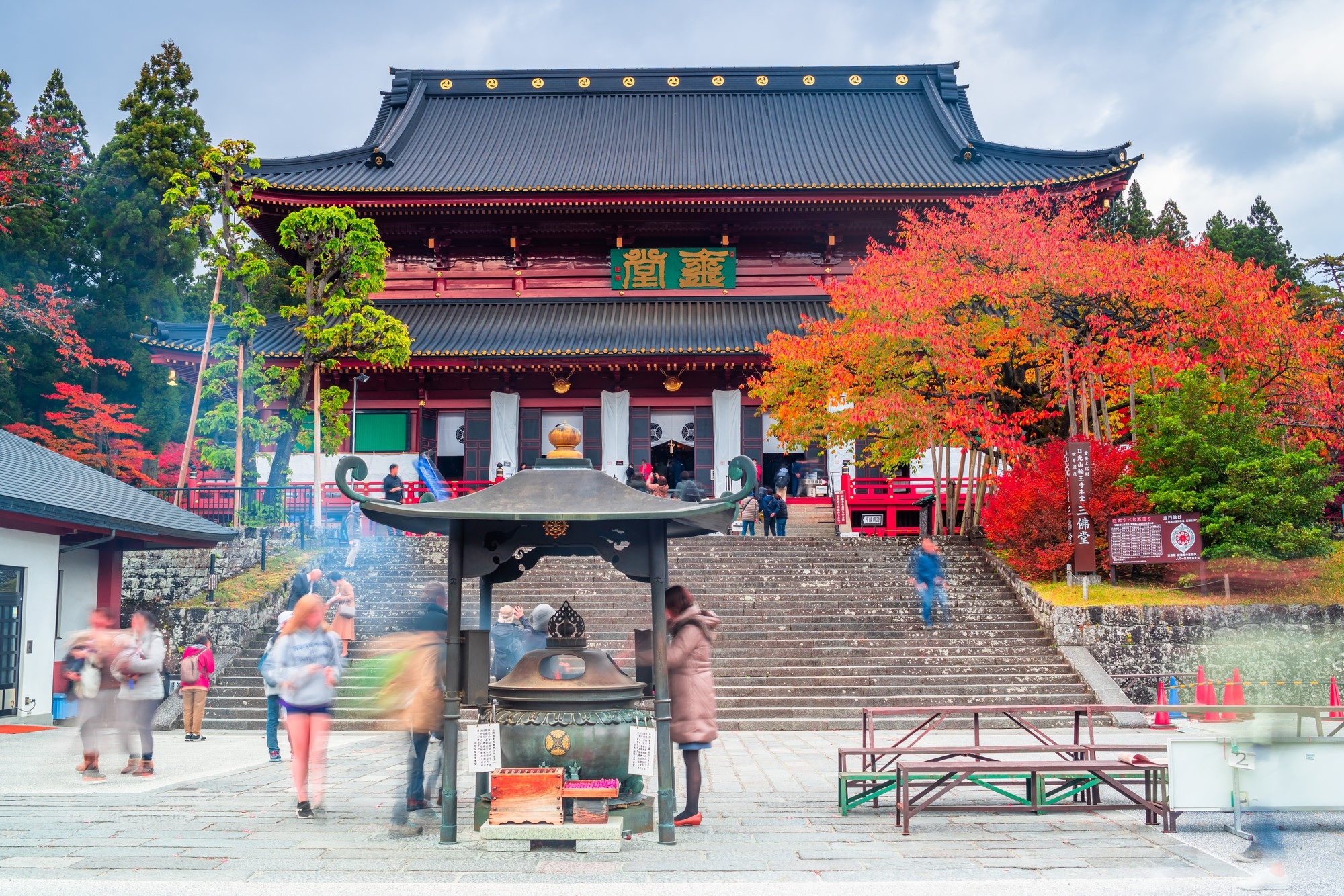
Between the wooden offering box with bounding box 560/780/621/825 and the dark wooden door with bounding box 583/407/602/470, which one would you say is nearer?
the wooden offering box with bounding box 560/780/621/825

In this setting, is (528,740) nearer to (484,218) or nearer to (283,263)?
(484,218)

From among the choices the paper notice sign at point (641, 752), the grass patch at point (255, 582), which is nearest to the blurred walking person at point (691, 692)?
the paper notice sign at point (641, 752)

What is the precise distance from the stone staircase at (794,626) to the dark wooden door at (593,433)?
6813 mm

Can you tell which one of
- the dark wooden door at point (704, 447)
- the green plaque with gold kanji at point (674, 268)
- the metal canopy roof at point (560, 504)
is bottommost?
the metal canopy roof at point (560, 504)

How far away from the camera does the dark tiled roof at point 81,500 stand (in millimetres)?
13195

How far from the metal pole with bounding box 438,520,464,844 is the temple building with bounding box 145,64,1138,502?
59.1 ft

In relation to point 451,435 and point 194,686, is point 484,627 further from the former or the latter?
point 451,435

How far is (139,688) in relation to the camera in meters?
9.30

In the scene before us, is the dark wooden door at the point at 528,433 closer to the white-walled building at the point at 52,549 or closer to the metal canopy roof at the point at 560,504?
the white-walled building at the point at 52,549

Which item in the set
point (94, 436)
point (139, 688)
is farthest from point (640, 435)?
point (139, 688)

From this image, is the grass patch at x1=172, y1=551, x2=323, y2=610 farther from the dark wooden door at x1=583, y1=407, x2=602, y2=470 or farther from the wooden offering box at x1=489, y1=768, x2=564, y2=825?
the wooden offering box at x1=489, y1=768, x2=564, y2=825

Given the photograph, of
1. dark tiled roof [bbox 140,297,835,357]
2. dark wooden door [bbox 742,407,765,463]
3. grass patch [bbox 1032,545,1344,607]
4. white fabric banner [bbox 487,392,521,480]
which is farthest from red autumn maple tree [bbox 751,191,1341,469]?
white fabric banner [bbox 487,392,521,480]

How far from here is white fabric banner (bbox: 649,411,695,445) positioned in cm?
2714

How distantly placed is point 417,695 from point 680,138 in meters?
27.6
